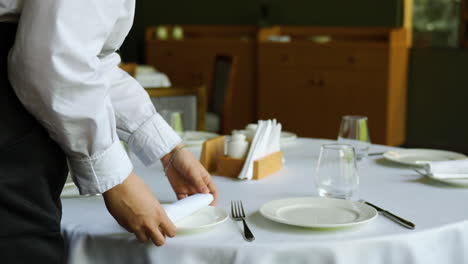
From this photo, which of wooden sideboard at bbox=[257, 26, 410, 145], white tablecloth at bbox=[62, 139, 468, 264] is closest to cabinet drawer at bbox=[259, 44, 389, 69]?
wooden sideboard at bbox=[257, 26, 410, 145]

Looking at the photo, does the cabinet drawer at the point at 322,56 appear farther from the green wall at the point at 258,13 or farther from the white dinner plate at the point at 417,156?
the white dinner plate at the point at 417,156

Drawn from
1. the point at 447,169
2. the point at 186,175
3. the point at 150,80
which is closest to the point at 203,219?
the point at 186,175

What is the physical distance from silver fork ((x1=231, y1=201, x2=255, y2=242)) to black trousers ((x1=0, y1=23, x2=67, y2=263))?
371 mm

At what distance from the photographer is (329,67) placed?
5.62m

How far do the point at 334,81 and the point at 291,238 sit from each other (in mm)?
4430

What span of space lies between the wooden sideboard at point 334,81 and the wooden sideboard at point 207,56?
0.57ft

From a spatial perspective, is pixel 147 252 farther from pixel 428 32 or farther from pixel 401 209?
pixel 428 32

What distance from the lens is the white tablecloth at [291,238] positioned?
123cm

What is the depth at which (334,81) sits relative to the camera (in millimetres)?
5602

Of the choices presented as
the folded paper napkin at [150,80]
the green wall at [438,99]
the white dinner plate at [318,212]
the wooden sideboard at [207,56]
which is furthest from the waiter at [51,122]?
the green wall at [438,99]

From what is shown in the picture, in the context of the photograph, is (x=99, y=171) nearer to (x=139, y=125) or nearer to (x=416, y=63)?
(x=139, y=125)

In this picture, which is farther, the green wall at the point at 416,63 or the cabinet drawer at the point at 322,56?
the green wall at the point at 416,63

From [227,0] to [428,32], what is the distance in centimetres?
209

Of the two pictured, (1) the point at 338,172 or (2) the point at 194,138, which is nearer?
(1) the point at 338,172
